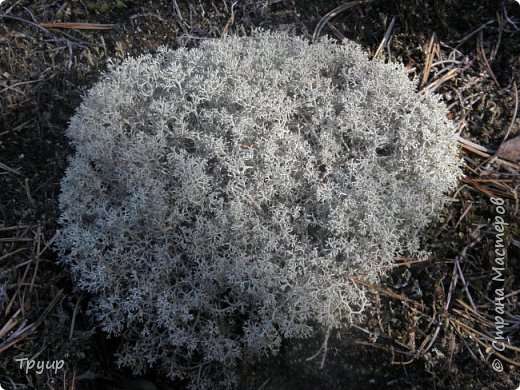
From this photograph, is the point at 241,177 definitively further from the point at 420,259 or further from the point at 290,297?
the point at 420,259

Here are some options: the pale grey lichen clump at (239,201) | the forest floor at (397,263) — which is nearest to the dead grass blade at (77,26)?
the forest floor at (397,263)

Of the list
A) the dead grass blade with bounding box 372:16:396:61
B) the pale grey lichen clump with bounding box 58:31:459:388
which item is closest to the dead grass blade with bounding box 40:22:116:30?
the pale grey lichen clump with bounding box 58:31:459:388

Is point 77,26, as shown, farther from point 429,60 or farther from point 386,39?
point 429,60

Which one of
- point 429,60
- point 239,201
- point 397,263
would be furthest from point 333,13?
point 397,263

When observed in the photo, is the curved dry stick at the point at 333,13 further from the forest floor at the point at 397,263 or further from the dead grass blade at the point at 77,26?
the dead grass blade at the point at 77,26

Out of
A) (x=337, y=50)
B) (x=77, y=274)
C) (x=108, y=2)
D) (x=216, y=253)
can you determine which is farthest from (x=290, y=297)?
Answer: (x=108, y=2)
